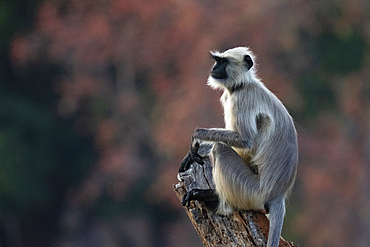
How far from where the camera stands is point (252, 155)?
554 centimetres

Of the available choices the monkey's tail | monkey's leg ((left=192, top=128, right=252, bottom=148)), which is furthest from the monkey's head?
the monkey's tail

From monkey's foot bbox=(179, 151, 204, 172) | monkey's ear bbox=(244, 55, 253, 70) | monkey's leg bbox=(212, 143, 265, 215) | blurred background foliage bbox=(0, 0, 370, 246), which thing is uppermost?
blurred background foliage bbox=(0, 0, 370, 246)

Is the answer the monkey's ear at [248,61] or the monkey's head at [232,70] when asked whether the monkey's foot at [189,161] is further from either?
the monkey's ear at [248,61]

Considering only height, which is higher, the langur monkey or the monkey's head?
the monkey's head

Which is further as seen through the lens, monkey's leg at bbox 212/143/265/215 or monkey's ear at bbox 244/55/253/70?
monkey's ear at bbox 244/55/253/70

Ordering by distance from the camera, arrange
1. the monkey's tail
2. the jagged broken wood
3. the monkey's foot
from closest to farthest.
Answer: the monkey's tail, the jagged broken wood, the monkey's foot

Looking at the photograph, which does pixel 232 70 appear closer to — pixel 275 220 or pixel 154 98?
pixel 275 220

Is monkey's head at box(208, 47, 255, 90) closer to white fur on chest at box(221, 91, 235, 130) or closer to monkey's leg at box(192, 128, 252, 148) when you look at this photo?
white fur on chest at box(221, 91, 235, 130)

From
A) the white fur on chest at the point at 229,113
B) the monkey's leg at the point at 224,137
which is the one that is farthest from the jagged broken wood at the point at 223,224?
the white fur on chest at the point at 229,113

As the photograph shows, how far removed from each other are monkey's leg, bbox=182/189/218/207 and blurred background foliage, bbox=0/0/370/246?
9.23 metres

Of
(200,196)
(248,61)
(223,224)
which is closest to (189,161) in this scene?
(200,196)

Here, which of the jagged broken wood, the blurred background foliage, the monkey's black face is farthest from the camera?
the blurred background foliage

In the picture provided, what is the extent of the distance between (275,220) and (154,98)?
39.7 feet

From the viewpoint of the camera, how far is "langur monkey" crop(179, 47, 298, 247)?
17.6 feet
